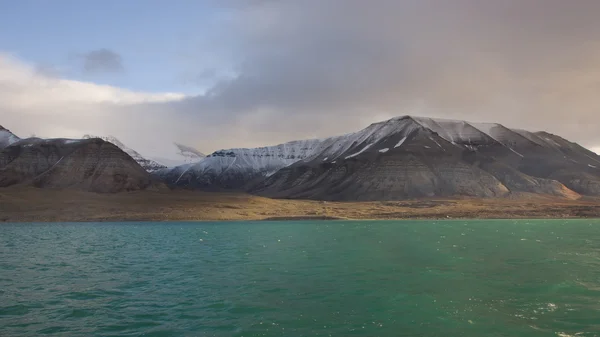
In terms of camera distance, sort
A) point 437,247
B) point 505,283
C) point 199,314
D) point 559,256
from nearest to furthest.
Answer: point 199,314 < point 505,283 < point 559,256 < point 437,247

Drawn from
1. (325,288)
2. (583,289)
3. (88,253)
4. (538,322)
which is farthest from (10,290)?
(583,289)

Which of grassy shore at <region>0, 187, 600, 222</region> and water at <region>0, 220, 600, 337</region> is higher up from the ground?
water at <region>0, 220, 600, 337</region>

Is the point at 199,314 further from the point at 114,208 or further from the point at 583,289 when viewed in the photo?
the point at 114,208

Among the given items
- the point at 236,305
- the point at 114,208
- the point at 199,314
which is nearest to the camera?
the point at 199,314

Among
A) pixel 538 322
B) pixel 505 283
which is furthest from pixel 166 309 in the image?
pixel 505 283

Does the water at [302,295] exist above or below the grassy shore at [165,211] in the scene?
above

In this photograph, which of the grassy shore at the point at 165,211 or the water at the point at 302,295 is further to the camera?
the grassy shore at the point at 165,211

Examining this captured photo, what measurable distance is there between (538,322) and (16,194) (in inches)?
7661

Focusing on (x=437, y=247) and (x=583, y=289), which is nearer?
Answer: (x=583, y=289)

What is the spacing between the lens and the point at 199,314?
2466 centimetres

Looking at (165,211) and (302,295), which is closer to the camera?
(302,295)

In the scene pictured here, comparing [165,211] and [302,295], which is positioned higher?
[302,295]

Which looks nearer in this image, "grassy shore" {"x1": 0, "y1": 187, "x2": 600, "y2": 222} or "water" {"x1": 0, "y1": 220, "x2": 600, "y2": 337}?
"water" {"x1": 0, "y1": 220, "x2": 600, "y2": 337}

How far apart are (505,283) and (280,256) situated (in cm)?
2500
